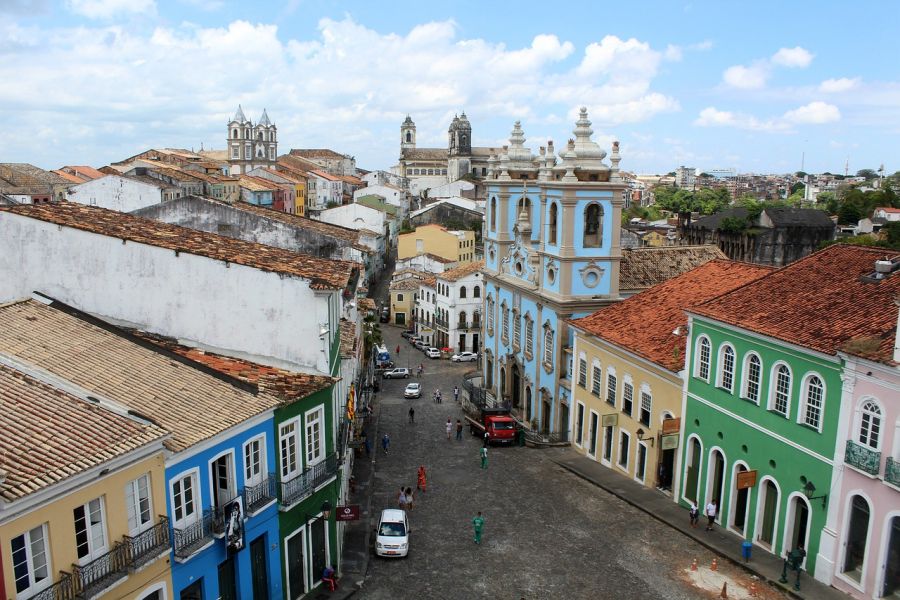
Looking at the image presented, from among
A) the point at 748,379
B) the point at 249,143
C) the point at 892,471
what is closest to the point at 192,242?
the point at 748,379

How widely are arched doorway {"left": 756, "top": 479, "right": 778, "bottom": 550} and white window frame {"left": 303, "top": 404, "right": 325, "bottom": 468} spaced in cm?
1228

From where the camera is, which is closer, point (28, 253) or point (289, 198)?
point (28, 253)

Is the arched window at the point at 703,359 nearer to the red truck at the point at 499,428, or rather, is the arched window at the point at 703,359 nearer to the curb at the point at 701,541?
the curb at the point at 701,541

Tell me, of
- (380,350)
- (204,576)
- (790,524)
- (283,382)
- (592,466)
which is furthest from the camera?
(380,350)

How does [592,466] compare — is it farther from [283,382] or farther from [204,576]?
[204,576]

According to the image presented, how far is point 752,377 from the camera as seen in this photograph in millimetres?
22000

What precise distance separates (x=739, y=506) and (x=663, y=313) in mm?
8788

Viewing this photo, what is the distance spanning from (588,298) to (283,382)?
2010 centimetres

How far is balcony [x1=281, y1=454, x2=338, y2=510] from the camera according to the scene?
1819 cm

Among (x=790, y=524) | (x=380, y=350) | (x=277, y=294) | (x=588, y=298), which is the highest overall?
(x=277, y=294)

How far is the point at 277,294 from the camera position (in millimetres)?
19703

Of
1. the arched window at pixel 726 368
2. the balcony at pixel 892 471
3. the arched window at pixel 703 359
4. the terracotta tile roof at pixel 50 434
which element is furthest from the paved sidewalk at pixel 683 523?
the terracotta tile roof at pixel 50 434

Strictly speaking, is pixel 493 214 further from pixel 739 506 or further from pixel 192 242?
pixel 192 242

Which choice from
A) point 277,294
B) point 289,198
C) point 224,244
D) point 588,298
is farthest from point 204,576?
point 289,198
